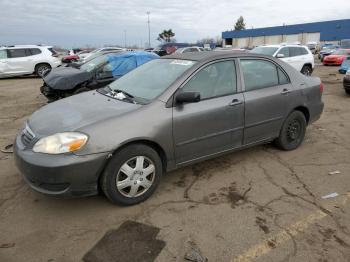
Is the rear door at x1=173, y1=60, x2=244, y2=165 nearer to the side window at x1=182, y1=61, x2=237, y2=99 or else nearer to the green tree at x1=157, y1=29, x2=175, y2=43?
the side window at x1=182, y1=61, x2=237, y2=99

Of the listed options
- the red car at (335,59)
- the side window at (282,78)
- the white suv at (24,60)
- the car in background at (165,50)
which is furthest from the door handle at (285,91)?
the car in background at (165,50)

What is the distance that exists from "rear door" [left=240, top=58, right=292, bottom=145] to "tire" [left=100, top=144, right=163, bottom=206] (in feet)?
4.94

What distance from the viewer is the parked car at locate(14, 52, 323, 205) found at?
3078 mm

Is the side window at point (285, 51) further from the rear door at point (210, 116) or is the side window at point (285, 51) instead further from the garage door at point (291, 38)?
the garage door at point (291, 38)

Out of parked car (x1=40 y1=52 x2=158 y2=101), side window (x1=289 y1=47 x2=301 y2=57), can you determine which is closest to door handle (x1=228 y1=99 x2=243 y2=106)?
parked car (x1=40 y1=52 x2=158 y2=101)

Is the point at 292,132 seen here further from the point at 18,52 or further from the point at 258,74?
the point at 18,52

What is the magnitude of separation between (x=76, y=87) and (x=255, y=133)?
508 centimetres

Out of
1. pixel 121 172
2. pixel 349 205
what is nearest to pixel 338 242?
pixel 349 205

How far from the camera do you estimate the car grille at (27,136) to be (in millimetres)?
3269

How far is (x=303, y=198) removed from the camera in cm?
362

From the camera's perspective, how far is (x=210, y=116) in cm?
383

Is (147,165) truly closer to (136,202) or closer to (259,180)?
(136,202)

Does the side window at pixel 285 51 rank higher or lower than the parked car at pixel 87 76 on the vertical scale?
→ higher

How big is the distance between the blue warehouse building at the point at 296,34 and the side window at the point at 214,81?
6450cm
